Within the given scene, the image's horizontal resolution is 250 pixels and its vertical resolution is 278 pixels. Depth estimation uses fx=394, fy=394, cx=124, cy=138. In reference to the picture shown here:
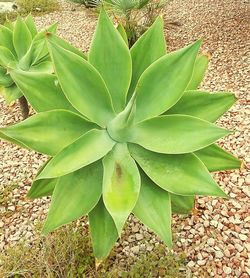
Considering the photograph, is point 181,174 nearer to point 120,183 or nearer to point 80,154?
point 120,183

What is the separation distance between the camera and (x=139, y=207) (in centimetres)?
140

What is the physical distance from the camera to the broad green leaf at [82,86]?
54.7 inches

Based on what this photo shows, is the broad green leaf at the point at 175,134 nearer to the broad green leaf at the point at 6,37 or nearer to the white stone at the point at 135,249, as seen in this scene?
the white stone at the point at 135,249

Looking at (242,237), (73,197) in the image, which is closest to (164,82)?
(73,197)

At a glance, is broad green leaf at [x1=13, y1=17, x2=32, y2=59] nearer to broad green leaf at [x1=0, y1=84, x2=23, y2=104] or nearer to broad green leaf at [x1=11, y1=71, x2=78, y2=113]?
broad green leaf at [x1=0, y1=84, x2=23, y2=104]

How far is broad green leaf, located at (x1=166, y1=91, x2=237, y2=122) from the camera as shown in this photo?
152 centimetres

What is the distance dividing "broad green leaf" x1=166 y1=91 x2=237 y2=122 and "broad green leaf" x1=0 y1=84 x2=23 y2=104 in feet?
5.68

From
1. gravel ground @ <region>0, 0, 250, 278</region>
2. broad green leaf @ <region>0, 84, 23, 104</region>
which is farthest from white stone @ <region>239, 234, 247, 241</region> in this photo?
broad green leaf @ <region>0, 84, 23, 104</region>

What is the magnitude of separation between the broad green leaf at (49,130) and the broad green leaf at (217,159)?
477mm

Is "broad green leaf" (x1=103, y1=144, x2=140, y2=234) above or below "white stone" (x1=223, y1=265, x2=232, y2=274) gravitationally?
above

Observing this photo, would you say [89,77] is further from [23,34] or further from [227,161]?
[23,34]

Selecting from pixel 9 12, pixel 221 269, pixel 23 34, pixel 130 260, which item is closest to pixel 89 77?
pixel 130 260

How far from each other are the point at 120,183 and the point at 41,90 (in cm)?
45

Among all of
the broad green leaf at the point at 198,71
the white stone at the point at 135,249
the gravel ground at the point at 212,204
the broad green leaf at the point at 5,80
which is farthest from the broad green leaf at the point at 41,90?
the broad green leaf at the point at 5,80
